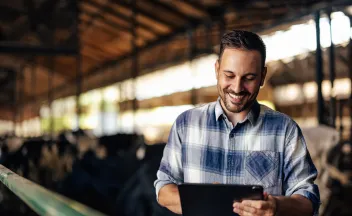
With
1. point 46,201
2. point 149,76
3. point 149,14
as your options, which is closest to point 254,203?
point 46,201

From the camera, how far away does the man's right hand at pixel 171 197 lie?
1563 millimetres

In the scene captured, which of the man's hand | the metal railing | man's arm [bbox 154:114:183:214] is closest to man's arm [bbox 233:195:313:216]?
the man's hand

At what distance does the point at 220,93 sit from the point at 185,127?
183mm

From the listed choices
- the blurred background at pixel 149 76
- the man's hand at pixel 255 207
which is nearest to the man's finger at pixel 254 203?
the man's hand at pixel 255 207

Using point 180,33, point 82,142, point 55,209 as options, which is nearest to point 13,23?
point 82,142

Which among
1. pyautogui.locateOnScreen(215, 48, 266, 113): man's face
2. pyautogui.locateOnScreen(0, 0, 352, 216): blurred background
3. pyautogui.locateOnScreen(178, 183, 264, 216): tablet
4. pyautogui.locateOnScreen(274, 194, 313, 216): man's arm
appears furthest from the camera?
pyautogui.locateOnScreen(0, 0, 352, 216): blurred background

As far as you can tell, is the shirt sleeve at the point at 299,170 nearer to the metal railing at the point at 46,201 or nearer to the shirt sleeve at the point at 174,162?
the shirt sleeve at the point at 174,162

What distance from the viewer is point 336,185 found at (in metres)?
5.68

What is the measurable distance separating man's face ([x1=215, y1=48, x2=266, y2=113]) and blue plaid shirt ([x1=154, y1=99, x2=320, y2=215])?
0.09 metres

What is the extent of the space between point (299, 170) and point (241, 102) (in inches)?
9.4

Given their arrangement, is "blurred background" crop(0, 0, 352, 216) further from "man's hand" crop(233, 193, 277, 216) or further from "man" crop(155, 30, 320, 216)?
"man's hand" crop(233, 193, 277, 216)

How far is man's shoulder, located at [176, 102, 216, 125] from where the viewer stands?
1668 mm

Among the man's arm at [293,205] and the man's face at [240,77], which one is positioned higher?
the man's face at [240,77]

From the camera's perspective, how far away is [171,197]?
1583mm
